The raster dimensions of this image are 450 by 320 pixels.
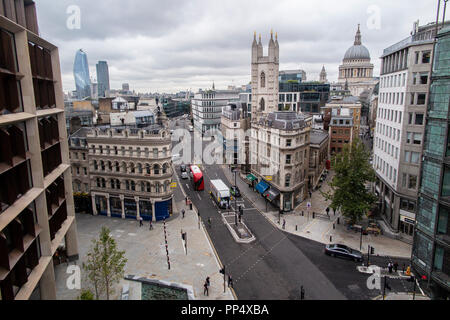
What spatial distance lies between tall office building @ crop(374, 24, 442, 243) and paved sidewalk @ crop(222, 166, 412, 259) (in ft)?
9.05

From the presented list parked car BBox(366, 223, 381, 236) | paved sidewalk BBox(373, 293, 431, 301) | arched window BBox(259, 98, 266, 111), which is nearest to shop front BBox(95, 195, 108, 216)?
parked car BBox(366, 223, 381, 236)

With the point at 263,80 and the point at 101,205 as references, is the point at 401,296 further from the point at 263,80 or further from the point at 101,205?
the point at 263,80

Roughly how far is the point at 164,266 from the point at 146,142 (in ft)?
61.4

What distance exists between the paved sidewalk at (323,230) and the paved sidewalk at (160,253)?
41.7 ft

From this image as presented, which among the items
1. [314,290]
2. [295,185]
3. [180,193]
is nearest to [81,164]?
[180,193]

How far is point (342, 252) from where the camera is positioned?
35719mm

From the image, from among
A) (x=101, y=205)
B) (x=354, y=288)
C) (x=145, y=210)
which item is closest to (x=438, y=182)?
(x=354, y=288)

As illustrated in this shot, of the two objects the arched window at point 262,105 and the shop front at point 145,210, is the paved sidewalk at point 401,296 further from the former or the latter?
the arched window at point 262,105

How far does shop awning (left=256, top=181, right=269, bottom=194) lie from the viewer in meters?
55.5
